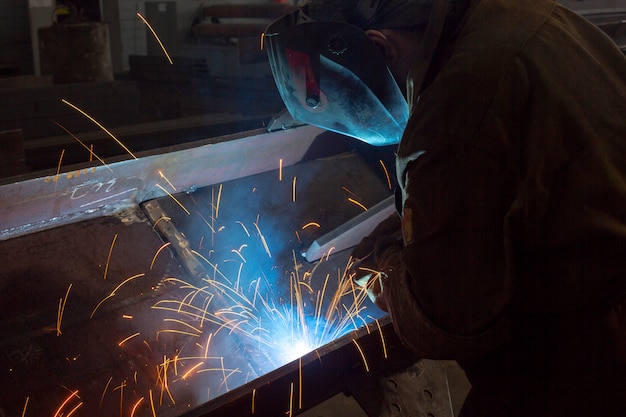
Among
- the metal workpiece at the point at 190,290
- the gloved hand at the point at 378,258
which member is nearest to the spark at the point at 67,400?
the metal workpiece at the point at 190,290

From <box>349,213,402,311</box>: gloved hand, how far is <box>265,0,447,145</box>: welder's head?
29cm

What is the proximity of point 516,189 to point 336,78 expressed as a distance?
0.59m

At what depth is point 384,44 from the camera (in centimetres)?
135

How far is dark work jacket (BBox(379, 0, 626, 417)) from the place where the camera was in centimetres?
109

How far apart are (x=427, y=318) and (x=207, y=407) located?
57cm

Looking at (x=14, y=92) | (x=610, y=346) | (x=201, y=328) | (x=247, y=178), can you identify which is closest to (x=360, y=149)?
(x=247, y=178)

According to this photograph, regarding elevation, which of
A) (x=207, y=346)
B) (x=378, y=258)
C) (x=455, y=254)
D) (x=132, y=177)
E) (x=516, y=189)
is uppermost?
(x=516, y=189)

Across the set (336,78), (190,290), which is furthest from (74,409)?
(336,78)

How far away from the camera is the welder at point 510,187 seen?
1096 millimetres

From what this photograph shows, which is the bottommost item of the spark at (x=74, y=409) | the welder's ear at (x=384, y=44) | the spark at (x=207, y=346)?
the spark at (x=207, y=346)

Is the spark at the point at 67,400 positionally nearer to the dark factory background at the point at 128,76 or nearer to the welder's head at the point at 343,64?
the welder's head at the point at 343,64

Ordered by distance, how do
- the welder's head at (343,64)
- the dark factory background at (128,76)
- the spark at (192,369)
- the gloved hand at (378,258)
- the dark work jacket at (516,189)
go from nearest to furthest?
the dark work jacket at (516,189) → the welder's head at (343,64) → the gloved hand at (378,258) → the spark at (192,369) → the dark factory background at (128,76)

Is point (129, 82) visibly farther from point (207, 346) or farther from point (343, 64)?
point (343, 64)

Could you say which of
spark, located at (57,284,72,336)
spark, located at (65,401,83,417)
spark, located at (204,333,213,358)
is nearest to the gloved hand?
spark, located at (204,333,213,358)
